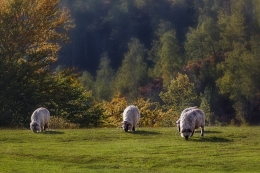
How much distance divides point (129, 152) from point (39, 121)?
1023cm

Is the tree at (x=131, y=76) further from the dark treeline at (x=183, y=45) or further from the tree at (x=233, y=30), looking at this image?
the tree at (x=233, y=30)

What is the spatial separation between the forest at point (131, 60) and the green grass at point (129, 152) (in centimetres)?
1491

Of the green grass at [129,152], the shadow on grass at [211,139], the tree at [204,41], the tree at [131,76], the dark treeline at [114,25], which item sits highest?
the dark treeline at [114,25]

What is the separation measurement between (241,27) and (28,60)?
5021 cm

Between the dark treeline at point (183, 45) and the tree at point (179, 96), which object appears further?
the dark treeline at point (183, 45)

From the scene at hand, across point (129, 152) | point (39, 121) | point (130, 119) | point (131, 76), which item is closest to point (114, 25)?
point (131, 76)

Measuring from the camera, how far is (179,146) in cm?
2755

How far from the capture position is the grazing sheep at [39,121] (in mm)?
34688

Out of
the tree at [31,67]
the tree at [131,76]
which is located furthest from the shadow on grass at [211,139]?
the tree at [131,76]

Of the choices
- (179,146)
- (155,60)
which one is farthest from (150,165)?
(155,60)

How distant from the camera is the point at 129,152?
2623 centimetres

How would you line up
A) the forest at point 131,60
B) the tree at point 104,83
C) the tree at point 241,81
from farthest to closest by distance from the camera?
the tree at point 104,83 < the tree at point 241,81 < the forest at point 131,60

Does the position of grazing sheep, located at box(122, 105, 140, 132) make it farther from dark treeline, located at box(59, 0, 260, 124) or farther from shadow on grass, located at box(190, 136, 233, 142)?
dark treeline, located at box(59, 0, 260, 124)

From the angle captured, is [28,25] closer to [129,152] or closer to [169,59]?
[129,152]
